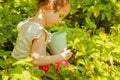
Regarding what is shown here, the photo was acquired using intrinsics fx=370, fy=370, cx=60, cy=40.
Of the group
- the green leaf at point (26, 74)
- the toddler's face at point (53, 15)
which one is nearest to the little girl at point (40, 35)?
the toddler's face at point (53, 15)

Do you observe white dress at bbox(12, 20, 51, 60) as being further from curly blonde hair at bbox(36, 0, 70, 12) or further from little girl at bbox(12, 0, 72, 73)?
curly blonde hair at bbox(36, 0, 70, 12)

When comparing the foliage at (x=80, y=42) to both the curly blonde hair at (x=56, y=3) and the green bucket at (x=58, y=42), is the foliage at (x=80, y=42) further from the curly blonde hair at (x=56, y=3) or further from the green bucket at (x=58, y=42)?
the curly blonde hair at (x=56, y=3)

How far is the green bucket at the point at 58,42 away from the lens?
9.70 feet

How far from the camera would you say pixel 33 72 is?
8.54ft

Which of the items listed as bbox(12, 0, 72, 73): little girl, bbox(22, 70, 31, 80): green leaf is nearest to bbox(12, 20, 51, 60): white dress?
bbox(12, 0, 72, 73): little girl

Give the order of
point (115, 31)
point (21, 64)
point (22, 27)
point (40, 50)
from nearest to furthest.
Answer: point (21, 64)
point (40, 50)
point (22, 27)
point (115, 31)

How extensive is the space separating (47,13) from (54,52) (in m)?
0.34

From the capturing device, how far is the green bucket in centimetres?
296

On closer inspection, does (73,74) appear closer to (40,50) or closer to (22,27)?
(40,50)

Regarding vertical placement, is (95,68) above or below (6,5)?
below

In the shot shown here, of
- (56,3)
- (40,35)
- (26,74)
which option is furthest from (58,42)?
(26,74)

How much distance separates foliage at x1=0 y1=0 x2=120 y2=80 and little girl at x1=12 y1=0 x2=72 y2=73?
10 centimetres

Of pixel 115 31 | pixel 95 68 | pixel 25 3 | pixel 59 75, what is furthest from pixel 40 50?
pixel 25 3

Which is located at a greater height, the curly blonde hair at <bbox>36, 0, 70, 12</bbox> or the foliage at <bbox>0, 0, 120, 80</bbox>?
the curly blonde hair at <bbox>36, 0, 70, 12</bbox>
